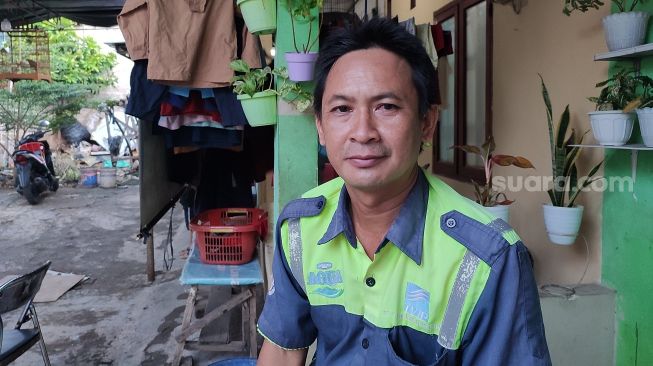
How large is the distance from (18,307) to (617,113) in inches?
125

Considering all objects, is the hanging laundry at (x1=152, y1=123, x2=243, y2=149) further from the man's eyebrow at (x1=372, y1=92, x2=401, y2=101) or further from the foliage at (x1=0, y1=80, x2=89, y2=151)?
the foliage at (x1=0, y1=80, x2=89, y2=151)

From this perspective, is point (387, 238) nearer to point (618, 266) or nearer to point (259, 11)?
point (259, 11)

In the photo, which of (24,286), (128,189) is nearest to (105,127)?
(128,189)

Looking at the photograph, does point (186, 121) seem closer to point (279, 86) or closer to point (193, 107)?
point (193, 107)

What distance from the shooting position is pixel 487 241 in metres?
1.14

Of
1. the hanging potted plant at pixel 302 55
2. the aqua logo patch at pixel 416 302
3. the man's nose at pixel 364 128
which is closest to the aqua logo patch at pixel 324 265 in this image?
the aqua logo patch at pixel 416 302

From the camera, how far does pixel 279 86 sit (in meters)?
2.59

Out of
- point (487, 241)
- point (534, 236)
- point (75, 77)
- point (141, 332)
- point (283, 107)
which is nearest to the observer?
point (487, 241)

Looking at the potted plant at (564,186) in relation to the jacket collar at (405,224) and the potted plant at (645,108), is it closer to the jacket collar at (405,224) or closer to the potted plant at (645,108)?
the potted plant at (645,108)

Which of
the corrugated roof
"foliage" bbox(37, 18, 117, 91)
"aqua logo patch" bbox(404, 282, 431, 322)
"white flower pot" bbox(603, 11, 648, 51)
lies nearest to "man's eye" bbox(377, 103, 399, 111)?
"aqua logo patch" bbox(404, 282, 431, 322)

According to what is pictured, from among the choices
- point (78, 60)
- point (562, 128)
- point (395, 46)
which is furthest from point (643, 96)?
point (78, 60)

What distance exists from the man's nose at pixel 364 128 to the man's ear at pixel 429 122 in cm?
15

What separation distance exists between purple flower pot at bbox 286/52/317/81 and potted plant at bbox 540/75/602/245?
4.37 feet

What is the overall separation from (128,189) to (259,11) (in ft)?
34.9
